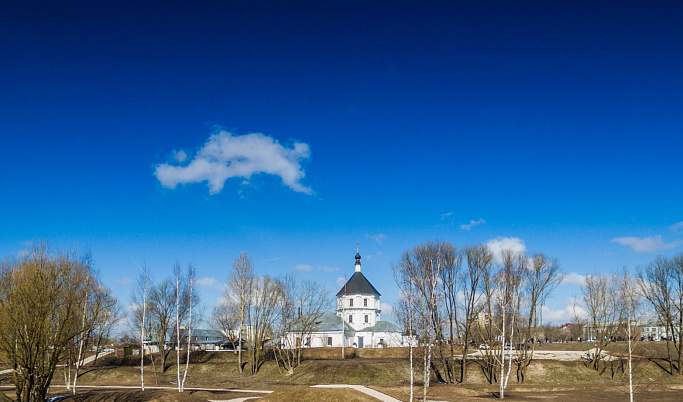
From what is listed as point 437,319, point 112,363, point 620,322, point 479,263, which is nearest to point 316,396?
point 437,319

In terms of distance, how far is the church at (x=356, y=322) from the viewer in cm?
8294

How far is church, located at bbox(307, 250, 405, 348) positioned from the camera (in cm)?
8294

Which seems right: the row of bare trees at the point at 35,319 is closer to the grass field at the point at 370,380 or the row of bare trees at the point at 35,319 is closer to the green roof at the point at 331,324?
the grass field at the point at 370,380


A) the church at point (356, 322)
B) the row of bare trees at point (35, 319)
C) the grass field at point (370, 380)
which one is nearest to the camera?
the row of bare trees at point (35, 319)

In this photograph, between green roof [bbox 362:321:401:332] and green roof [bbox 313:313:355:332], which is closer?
green roof [bbox 313:313:355:332]

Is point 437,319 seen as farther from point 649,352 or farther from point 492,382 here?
point 649,352

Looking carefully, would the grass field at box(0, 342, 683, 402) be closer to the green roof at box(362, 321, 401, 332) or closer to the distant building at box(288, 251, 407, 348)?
the distant building at box(288, 251, 407, 348)

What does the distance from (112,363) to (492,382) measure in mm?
43945

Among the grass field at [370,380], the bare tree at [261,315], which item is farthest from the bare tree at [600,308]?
the bare tree at [261,315]

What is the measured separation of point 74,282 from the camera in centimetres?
2858

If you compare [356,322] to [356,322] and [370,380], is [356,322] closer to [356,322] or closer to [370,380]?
[356,322]

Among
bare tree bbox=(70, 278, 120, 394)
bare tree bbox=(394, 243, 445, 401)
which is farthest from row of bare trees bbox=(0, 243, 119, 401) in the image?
bare tree bbox=(394, 243, 445, 401)

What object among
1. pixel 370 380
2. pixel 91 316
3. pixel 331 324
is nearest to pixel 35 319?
pixel 91 316

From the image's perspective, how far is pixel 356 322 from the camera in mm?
86375
